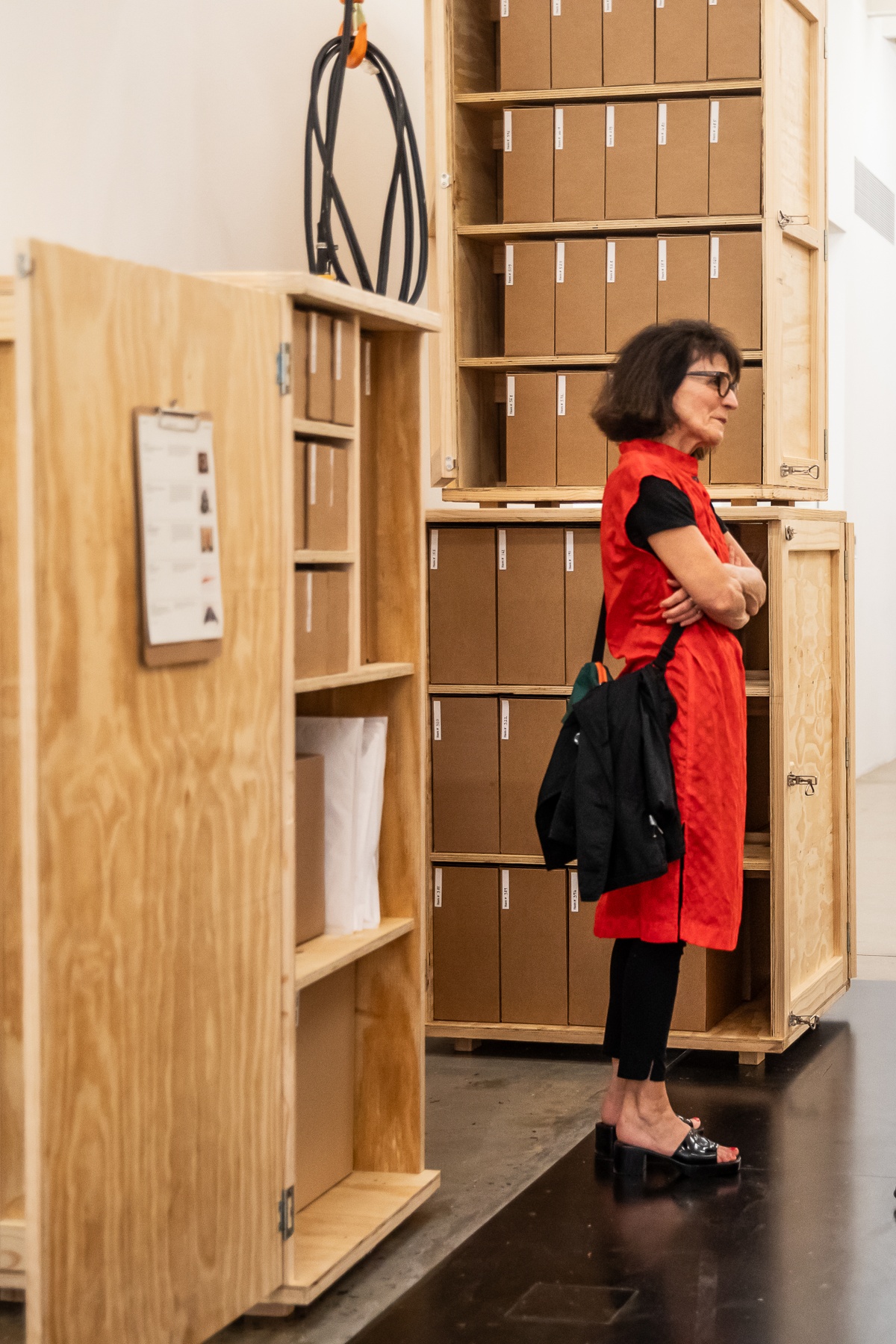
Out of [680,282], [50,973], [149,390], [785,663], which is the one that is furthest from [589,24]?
[50,973]

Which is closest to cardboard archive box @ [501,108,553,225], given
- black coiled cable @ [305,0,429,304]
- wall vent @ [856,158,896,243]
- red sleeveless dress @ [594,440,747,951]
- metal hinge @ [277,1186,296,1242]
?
black coiled cable @ [305,0,429,304]

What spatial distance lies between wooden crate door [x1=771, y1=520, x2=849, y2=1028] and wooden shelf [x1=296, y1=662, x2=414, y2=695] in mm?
1317

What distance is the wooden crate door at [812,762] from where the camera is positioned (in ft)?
12.9

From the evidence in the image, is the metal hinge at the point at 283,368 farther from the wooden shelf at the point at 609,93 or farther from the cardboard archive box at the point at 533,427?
the wooden shelf at the point at 609,93

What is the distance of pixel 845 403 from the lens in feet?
30.1

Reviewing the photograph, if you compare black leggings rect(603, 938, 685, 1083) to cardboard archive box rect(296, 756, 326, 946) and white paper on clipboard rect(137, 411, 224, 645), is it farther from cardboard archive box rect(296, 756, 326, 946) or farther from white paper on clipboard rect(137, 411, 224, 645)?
white paper on clipboard rect(137, 411, 224, 645)

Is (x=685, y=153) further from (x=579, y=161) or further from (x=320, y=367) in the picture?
(x=320, y=367)

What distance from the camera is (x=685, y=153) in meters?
3.93

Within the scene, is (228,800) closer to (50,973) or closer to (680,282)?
(50,973)

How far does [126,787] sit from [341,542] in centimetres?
72

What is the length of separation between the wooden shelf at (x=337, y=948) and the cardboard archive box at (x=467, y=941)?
1.05 m

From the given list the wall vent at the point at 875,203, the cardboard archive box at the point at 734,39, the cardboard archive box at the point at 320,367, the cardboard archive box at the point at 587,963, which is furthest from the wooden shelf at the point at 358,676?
the wall vent at the point at 875,203

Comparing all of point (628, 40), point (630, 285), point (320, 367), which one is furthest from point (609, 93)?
point (320, 367)

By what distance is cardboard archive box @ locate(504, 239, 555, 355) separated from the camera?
404 centimetres
